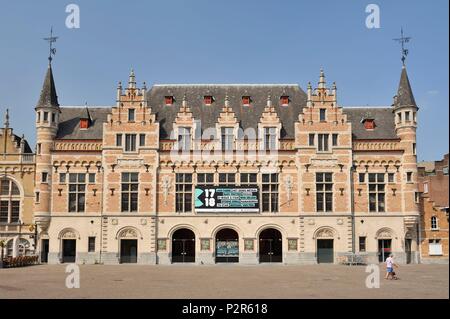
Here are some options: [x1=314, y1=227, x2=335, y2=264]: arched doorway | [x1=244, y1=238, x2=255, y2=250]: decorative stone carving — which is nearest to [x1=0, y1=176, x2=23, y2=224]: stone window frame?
[x1=244, y1=238, x2=255, y2=250]: decorative stone carving

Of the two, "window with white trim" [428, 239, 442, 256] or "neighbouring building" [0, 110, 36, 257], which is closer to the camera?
"window with white trim" [428, 239, 442, 256]

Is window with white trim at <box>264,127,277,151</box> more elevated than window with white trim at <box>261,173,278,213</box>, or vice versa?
window with white trim at <box>264,127,277,151</box>

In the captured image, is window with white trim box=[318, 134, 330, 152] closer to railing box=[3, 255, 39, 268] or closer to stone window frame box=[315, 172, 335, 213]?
stone window frame box=[315, 172, 335, 213]

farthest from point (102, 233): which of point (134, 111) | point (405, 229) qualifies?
point (405, 229)

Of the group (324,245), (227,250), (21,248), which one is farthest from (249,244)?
(21,248)

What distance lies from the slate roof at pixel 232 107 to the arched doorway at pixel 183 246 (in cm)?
972

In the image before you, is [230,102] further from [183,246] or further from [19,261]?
[19,261]

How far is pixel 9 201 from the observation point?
53.4m

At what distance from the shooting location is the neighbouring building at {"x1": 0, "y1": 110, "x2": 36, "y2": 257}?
174ft

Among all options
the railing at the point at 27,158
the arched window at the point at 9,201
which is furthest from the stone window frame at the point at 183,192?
the arched window at the point at 9,201

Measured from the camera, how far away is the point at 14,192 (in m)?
53.7

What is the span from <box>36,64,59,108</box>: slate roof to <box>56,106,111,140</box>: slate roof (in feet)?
7.53

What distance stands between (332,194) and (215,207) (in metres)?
11.1

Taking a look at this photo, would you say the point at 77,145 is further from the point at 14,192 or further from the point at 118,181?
the point at 14,192
